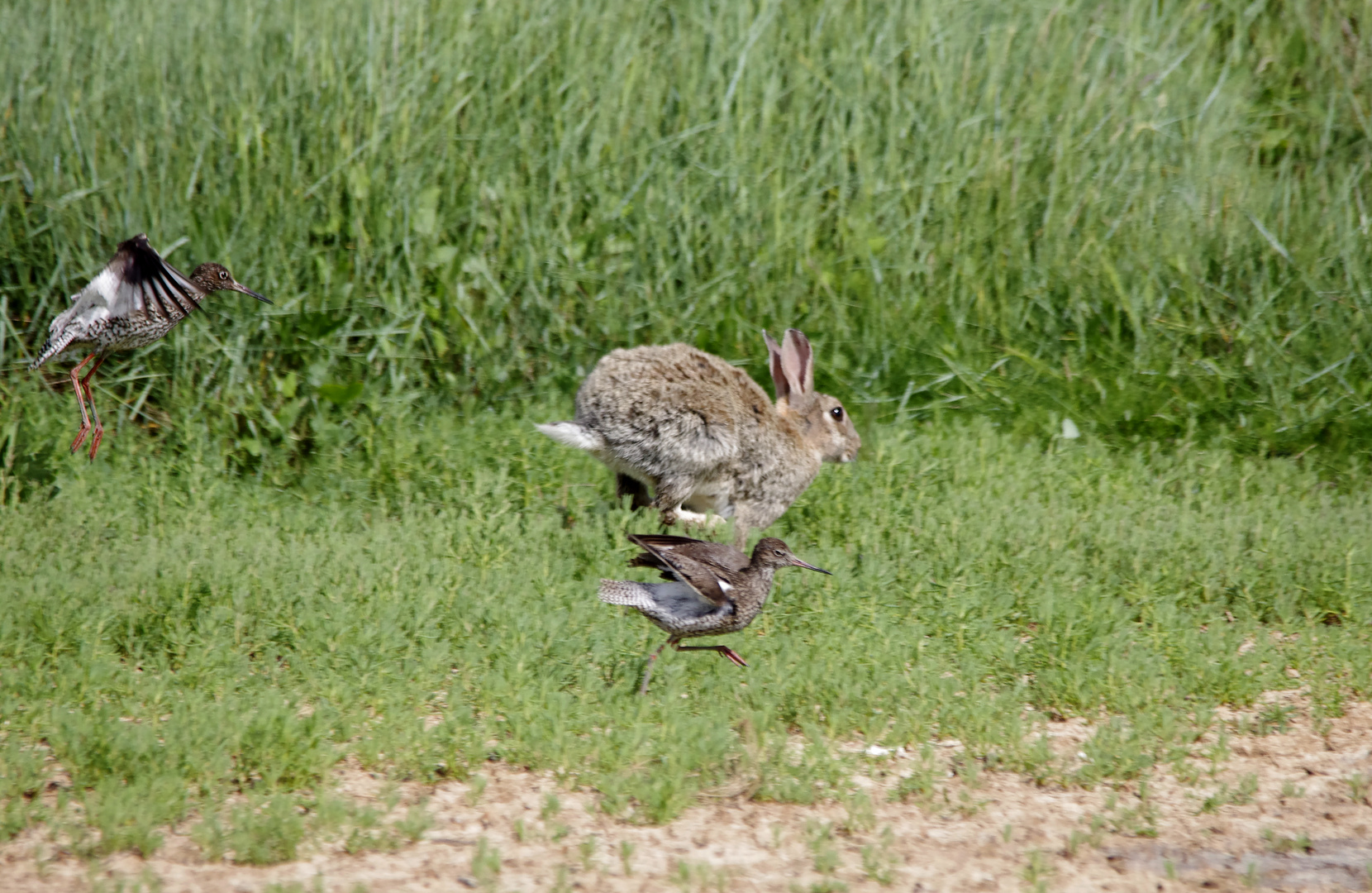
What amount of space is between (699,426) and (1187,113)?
5089mm

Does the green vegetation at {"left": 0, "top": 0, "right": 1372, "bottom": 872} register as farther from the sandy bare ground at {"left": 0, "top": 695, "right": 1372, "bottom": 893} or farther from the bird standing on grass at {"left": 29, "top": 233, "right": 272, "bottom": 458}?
the bird standing on grass at {"left": 29, "top": 233, "right": 272, "bottom": 458}

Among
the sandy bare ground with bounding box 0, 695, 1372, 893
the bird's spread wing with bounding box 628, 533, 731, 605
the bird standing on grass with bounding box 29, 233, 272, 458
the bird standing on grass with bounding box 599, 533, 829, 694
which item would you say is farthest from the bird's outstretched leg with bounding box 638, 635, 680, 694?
the bird standing on grass with bounding box 29, 233, 272, 458

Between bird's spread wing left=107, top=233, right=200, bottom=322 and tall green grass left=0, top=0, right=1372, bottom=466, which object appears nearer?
bird's spread wing left=107, top=233, right=200, bottom=322

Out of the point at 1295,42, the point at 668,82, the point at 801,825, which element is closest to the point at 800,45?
the point at 668,82

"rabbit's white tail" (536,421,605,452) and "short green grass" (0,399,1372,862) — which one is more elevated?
"rabbit's white tail" (536,421,605,452)

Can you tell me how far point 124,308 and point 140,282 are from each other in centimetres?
13

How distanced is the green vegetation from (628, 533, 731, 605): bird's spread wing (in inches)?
15.0

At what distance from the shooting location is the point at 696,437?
6.46 m

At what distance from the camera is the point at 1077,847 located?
404 centimetres

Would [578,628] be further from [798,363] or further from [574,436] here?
[798,363]

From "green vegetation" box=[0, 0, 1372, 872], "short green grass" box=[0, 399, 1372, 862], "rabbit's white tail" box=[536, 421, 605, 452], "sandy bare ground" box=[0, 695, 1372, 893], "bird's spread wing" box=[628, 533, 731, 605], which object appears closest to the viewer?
"sandy bare ground" box=[0, 695, 1372, 893]

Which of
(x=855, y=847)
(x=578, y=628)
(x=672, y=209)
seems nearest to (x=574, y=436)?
(x=578, y=628)

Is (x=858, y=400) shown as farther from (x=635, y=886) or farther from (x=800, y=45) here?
(x=635, y=886)

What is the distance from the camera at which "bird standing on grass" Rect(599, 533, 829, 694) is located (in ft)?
15.7
